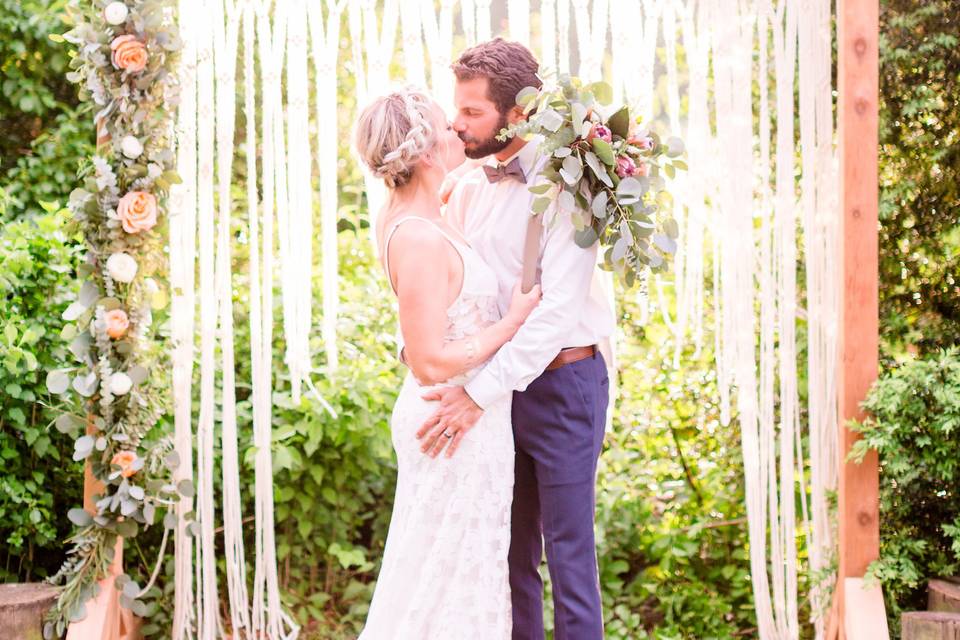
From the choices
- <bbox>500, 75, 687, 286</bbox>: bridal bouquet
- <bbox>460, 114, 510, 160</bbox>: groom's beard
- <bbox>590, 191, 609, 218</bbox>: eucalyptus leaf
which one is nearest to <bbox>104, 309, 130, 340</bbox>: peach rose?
<bbox>460, 114, 510, 160</bbox>: groom's beard

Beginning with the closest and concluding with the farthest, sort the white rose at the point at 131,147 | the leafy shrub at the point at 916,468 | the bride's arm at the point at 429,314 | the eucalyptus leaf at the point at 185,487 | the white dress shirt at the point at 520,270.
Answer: the bride's arm at the point at 429,314
the white dress shirt at the point at 520,270
the leafy shrub at the point at 916,468
the white rose at the point at 131,147
the eucalyptus leaf at the point at 185,487

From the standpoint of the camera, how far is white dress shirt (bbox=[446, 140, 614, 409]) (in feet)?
7.74

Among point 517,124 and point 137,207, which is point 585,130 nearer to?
point 517,124

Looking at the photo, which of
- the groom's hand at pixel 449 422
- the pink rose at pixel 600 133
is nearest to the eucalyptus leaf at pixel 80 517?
the groom's hand at pixel 449 422

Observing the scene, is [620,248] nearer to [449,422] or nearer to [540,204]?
[540,204]

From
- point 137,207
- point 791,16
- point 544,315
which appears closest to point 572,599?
point 544,315

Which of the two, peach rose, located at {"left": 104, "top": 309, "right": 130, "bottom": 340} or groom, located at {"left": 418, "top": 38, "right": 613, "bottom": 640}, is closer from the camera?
groom, located at {"left": 418, "top": 38, "right": 613, "bottom": 640}

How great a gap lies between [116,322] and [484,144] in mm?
1256

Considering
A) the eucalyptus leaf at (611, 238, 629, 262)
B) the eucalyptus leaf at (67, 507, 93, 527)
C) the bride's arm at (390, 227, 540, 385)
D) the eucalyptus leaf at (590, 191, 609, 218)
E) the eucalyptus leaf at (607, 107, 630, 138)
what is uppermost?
the eucalyptus leaf at (607, 107, 630, 138)

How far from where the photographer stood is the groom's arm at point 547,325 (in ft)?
7.72

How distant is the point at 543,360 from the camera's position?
2363mm

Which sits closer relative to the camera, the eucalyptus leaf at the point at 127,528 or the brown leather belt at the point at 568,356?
the brown leather belt at the point at 568,356

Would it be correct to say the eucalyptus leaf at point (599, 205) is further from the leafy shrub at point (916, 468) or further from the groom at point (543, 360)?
the leafy shrub at point (916, 468)

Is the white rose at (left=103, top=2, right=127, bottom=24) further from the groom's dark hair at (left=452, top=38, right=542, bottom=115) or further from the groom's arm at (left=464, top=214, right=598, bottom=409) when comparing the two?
the groom's arm at (left=464, top=214, right=598, bottom=409)
